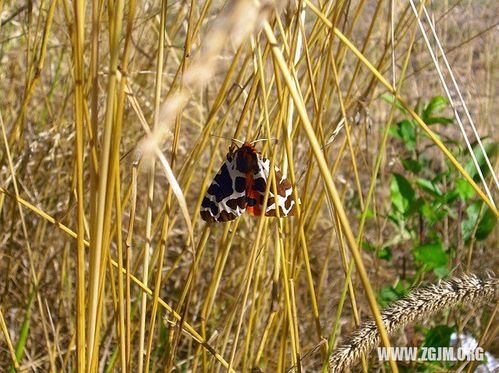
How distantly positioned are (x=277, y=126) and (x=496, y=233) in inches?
46.7

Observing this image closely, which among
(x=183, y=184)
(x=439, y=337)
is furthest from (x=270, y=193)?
(x=439, y=337)

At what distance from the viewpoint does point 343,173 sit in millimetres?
2283

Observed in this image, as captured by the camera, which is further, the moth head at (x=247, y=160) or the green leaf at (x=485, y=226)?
the green leaf at (x=485, y=226)

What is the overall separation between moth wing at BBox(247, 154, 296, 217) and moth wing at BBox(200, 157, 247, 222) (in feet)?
0.05

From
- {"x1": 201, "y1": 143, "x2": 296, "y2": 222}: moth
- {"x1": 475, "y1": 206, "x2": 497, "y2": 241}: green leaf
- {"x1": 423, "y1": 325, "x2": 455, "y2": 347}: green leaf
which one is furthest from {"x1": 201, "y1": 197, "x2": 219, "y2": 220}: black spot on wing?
{"x1": 475, "y1": 206, "x2": 497, "y2": 241}: green leaf

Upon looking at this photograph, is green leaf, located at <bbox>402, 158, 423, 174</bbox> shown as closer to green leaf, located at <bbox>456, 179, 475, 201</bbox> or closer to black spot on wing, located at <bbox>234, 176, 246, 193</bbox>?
green leaf, located at <bbox>456, 179, 475, 201</bbox>

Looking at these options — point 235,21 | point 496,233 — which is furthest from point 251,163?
point 496,233

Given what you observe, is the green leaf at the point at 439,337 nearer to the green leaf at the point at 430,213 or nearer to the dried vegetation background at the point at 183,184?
the dried vegetation background at the point at 183,184

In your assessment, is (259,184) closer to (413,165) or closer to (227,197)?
(227,197)

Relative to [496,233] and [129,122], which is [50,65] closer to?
[129,122]

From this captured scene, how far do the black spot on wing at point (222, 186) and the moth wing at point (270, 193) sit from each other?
1.0 inches

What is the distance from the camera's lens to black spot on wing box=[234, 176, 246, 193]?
0.74 metres

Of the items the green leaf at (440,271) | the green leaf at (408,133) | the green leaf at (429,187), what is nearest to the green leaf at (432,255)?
the green leaf at (440,271)

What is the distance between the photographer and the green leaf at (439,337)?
1051 mm
